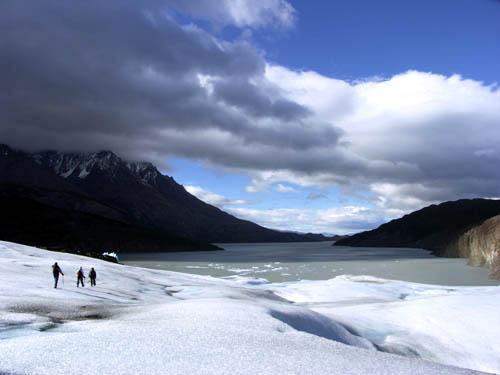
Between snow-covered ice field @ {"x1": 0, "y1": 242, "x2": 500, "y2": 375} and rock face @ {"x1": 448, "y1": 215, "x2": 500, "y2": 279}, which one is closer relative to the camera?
snow-covered ice field @ {"x1": 0, "y1": 242, "x2": 500, "y2": 375}

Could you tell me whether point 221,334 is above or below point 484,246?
below

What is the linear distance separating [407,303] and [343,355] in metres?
25.5

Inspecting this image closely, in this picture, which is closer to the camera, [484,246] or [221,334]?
[221,334]

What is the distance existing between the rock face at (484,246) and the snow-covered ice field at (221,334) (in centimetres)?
5254

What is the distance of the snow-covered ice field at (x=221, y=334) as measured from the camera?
11148mm

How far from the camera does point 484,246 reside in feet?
349

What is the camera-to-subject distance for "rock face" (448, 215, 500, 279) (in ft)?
302

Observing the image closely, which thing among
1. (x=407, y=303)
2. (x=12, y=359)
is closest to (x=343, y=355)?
(x=12, y=359)

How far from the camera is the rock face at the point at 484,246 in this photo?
92200 mm

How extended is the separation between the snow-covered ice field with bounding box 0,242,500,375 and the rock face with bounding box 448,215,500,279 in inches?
2068

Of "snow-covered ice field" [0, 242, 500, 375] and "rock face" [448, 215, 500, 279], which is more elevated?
"rock face" [448, 215, 500, 279]

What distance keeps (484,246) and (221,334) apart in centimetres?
10566

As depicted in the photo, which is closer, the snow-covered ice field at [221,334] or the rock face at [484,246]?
the snow-covered ice field at [221,334]

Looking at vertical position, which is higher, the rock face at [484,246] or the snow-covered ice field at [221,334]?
the rock face at [484,246]
